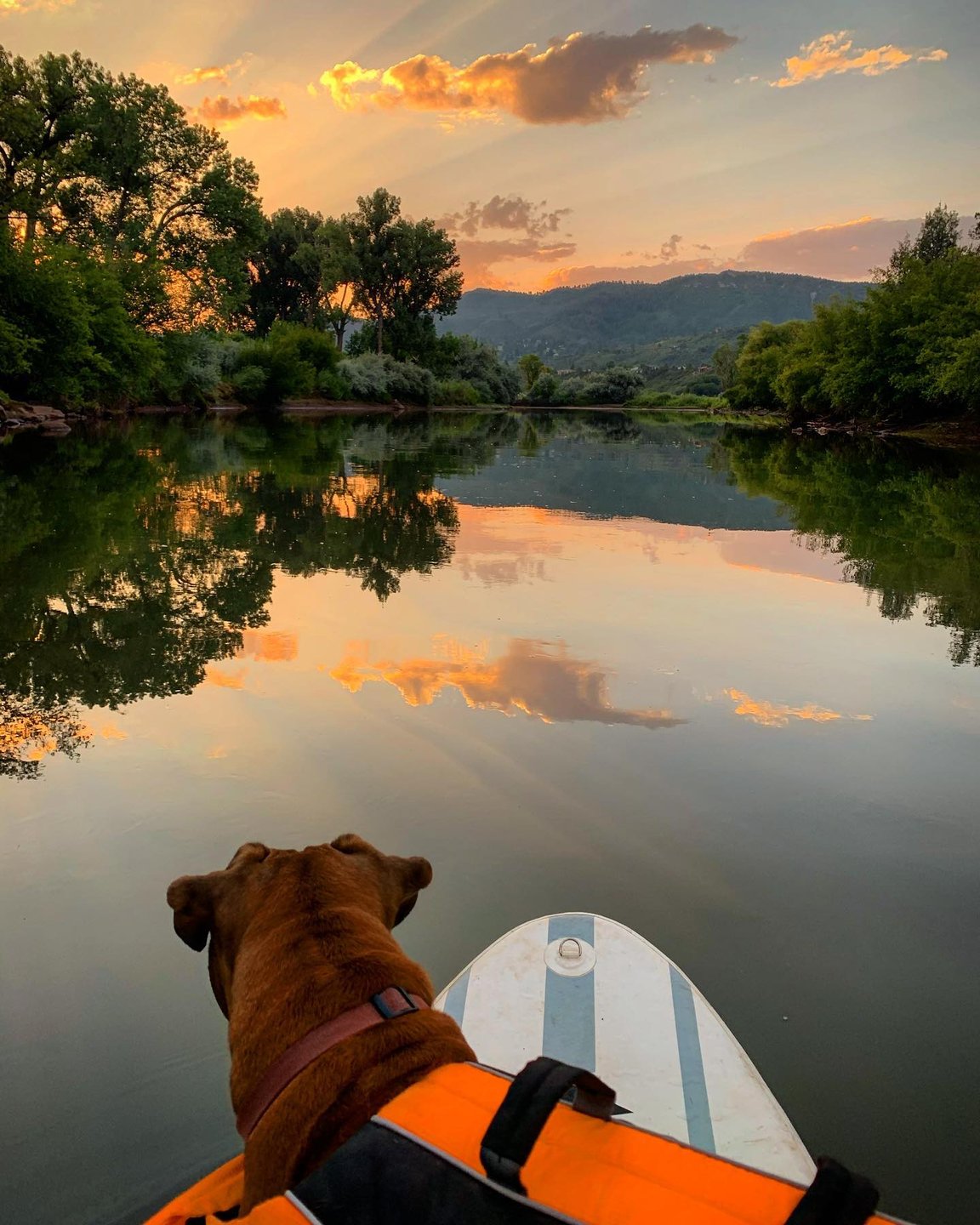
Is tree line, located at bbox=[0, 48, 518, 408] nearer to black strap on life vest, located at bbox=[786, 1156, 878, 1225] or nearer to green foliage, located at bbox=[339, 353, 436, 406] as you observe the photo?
green foliage, located at bbox=[339, 353, 436, 406]

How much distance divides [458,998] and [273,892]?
4.04 ft

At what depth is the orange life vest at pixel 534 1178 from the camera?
119 cm

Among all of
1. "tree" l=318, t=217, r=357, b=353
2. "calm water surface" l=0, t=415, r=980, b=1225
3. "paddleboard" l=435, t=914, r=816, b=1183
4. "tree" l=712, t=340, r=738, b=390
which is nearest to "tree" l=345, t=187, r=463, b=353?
"tree" l=318, t=217, r=357, b=353

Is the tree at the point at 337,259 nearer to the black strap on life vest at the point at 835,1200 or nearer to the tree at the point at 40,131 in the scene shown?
the tree at the point at 40,131

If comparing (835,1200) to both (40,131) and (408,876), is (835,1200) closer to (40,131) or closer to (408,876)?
(408,876)

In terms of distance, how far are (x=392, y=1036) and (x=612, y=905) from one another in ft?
7.10

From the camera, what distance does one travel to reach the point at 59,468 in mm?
16828

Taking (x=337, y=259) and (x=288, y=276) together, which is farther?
(x=288, y=276)

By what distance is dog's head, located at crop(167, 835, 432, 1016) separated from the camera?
1.84 m

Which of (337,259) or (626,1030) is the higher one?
(337,259)

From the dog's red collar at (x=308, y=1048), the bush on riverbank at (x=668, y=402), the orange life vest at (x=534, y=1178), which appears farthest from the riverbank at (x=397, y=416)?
the orange life vest at (x=534, y=1178)

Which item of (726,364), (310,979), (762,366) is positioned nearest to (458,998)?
(310,979)

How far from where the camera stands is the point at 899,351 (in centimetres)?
4247

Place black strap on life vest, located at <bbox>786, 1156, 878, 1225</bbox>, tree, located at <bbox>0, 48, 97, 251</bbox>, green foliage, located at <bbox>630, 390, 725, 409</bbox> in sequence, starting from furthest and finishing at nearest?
green foliage, located at <bbox>630, 390, 725, 409</bbox>, tree, located at <bbox>0, 48, 97, 251</bbox>, black strap on life vest, located at <bbox>786, 1156, 878, 1225</bbox>
